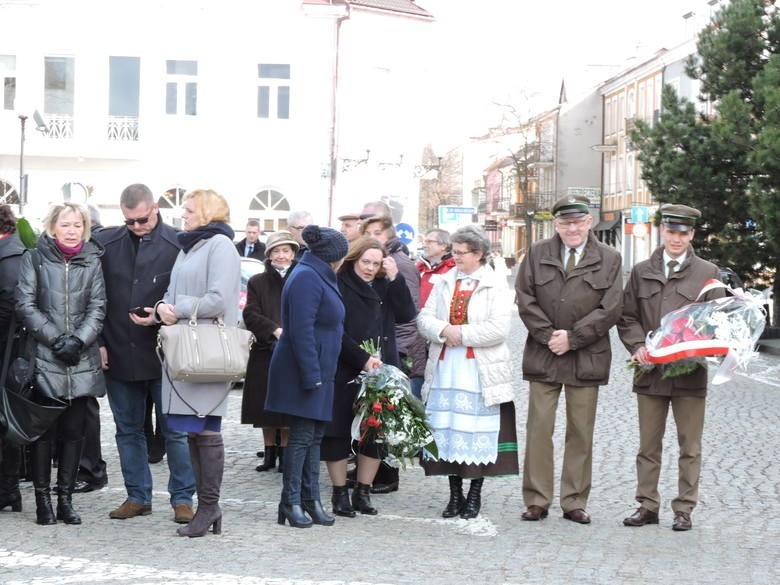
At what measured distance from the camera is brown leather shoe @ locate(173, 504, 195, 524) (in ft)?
25.2

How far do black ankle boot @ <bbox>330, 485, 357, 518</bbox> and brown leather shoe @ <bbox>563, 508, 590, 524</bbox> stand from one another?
4.29 ft

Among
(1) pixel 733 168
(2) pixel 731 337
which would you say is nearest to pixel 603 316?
(2) pixel 731 337

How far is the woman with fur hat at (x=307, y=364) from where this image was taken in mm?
7621

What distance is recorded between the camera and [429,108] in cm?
4222

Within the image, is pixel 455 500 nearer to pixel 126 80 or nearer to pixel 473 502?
pixel 473 502

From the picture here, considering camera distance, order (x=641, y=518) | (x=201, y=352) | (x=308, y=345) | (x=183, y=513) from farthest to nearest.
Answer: (x=641, y=518) < (x=183, y=513) < (x=308, y=345) < (x=201, y=352)

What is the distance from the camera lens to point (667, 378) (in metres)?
8.02

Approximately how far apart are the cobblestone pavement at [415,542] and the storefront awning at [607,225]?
60.9 metres

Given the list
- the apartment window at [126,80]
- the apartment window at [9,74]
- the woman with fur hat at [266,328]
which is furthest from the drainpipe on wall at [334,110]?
the woman with fur hat at [266,328]

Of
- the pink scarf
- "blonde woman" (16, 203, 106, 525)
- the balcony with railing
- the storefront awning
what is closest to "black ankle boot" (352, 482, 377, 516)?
"blonde woman" (16, 203, 106, 525)

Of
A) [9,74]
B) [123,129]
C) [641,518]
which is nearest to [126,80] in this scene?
[123,129]

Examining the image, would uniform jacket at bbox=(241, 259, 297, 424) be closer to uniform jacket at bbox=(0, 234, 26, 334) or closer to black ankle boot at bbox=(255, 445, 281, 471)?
black ankle boot at bbox=(255, 445, 281, 471)

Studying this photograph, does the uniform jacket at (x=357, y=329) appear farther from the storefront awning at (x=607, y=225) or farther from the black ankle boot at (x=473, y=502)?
the storefront awning at (x=607, y=225)

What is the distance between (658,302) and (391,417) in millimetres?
1773
